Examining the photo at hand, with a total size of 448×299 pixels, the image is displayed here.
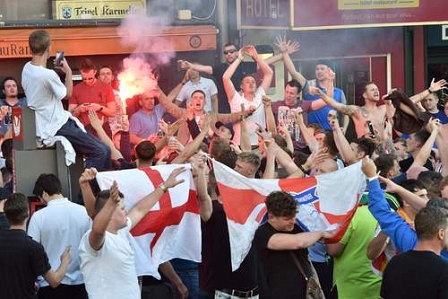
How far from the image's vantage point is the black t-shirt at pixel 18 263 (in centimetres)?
713

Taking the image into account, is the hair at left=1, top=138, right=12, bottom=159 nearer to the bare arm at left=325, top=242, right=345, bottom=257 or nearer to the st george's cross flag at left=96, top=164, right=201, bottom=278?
the st george's cross flag at left=96, top=164, right=201, bottom=278

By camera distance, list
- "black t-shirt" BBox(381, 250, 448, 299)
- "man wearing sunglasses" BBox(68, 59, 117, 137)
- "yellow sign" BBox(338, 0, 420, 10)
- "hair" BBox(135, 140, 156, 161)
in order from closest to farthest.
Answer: "black t-shirt" BBox(381, 250, 448, 299) → "hair" BBox(135, 140, 156, 161) → "man wearing sunglasses" BBox(68, 59, 117, 137) → "yellow sign" BBox(338, 0, 420, 10)

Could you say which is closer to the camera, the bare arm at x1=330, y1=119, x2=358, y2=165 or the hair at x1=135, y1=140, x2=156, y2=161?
the hair at x1=135, y1=140, x2=156, y2=161

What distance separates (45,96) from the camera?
28.2 feet

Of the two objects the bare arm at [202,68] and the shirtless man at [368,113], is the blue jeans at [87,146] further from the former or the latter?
the bare arm at [202,68]

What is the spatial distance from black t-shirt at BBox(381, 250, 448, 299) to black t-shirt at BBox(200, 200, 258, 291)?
1615 mm

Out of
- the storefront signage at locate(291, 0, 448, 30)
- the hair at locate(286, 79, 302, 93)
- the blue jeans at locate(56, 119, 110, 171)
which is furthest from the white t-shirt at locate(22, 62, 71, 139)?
the storefront signage at locate(291, 0, 448, 30)

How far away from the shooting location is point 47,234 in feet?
25.3

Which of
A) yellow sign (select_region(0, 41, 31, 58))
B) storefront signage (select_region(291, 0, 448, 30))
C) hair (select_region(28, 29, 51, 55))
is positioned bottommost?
yellow sign (select_region(0, 41, 31, 58))

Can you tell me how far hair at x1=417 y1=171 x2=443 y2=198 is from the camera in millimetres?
7912

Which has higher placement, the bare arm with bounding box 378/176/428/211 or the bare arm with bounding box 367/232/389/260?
the bare arm with bounding box 378/176/428/211

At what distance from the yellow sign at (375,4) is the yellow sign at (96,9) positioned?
2.89 m

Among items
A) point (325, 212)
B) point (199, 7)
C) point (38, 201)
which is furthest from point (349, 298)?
point (199, 7)

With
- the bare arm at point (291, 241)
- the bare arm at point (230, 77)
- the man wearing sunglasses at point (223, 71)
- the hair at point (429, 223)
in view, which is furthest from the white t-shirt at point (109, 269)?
the man wearing sunglasses at point (223, 71)
